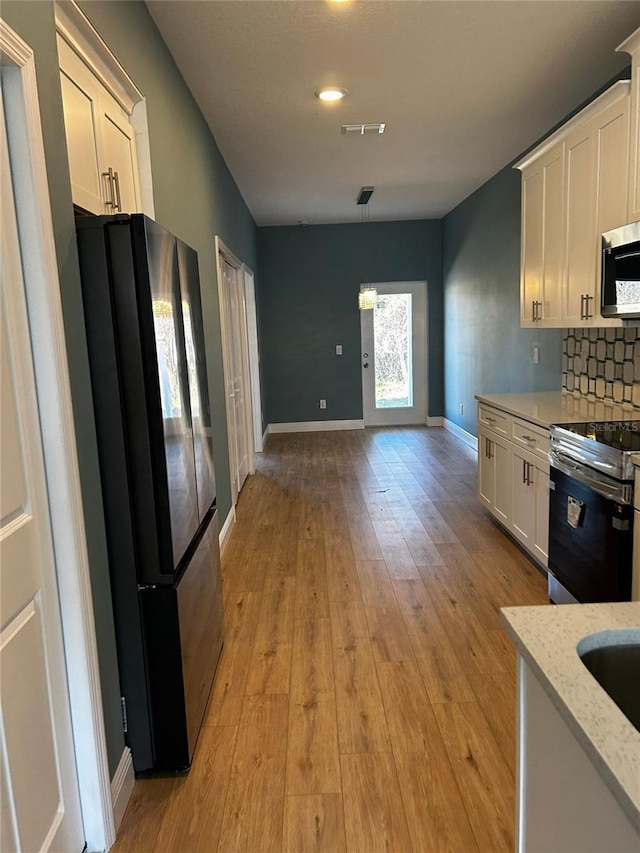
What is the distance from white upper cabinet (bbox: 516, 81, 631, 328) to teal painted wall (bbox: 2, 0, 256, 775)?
2.00 meters

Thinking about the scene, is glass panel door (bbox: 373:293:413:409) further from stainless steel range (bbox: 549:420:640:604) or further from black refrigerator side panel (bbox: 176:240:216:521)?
black refrigerator side panel (bbox: 176:240:216:521)

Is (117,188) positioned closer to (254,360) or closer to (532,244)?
(532,244)

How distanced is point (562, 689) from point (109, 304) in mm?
1395

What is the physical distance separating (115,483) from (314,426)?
6190mm

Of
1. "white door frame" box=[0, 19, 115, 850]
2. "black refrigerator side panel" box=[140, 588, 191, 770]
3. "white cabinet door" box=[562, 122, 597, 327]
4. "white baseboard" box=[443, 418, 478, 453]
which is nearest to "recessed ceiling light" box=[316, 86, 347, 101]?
"white cabinet door" box=[562, 122, 597, 327]

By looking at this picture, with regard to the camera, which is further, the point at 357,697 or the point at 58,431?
the point at 357,697

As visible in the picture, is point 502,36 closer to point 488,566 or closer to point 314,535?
point 488,566

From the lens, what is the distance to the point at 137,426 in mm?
1648

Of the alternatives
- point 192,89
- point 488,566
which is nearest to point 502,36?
point 192,89

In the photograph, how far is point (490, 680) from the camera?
2279mm

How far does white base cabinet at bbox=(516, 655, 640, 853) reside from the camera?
71 cm

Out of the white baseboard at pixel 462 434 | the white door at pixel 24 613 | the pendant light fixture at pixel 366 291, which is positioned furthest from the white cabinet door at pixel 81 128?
the white baseboard at pixel 462 434

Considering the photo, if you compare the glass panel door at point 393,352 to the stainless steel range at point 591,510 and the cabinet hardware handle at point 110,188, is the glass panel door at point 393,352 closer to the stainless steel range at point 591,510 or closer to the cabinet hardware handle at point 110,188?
the stainless steel range at point 591,510

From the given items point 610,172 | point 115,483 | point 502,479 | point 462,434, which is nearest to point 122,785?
point 115,483
